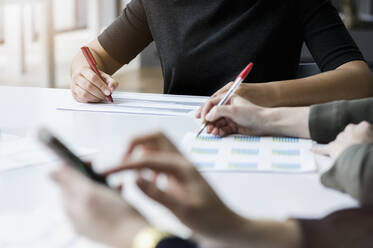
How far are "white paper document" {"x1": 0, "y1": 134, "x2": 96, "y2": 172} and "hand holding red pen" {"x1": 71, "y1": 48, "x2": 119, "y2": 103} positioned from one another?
32 cm

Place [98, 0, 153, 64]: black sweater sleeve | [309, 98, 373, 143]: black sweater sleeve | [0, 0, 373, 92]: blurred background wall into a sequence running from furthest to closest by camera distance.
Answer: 1. [0, 0, 373, 92]: blurred background wall
2. [98, 0, 153, 64]: black sweater sleeve
3. [309, 98, 373, 143]: black sweater sleeve

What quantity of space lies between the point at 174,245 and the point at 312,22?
3.85 feet

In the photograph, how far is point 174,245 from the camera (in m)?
0.60

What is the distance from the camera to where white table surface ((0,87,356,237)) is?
864mm

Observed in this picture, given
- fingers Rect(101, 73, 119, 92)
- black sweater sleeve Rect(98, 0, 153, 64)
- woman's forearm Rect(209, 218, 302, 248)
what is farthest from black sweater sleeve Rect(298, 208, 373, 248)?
black sweater sleeve Rect(98, 0, 153, 64)

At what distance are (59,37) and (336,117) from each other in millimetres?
4915

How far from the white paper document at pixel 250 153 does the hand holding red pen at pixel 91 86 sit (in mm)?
378

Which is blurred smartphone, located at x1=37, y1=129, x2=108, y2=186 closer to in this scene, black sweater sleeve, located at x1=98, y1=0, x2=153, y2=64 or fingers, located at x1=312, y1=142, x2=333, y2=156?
fingers, located at x1=312, y1=142, x2=333, y2=156

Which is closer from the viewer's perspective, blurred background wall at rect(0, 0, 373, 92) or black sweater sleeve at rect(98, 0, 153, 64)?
black sweater sleeve at rect(98, 0, 153, 64)

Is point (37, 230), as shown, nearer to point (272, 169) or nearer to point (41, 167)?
point (41, 167)

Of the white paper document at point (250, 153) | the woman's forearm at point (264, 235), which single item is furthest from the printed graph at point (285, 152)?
the woman's forearm at point (264, 235)

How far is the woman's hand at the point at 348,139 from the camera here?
107cm

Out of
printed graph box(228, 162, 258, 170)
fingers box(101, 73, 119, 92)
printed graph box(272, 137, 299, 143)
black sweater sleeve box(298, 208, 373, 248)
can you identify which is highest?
black sweater sleeve box(298, 208, 373, 248)

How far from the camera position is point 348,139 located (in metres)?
1.09
